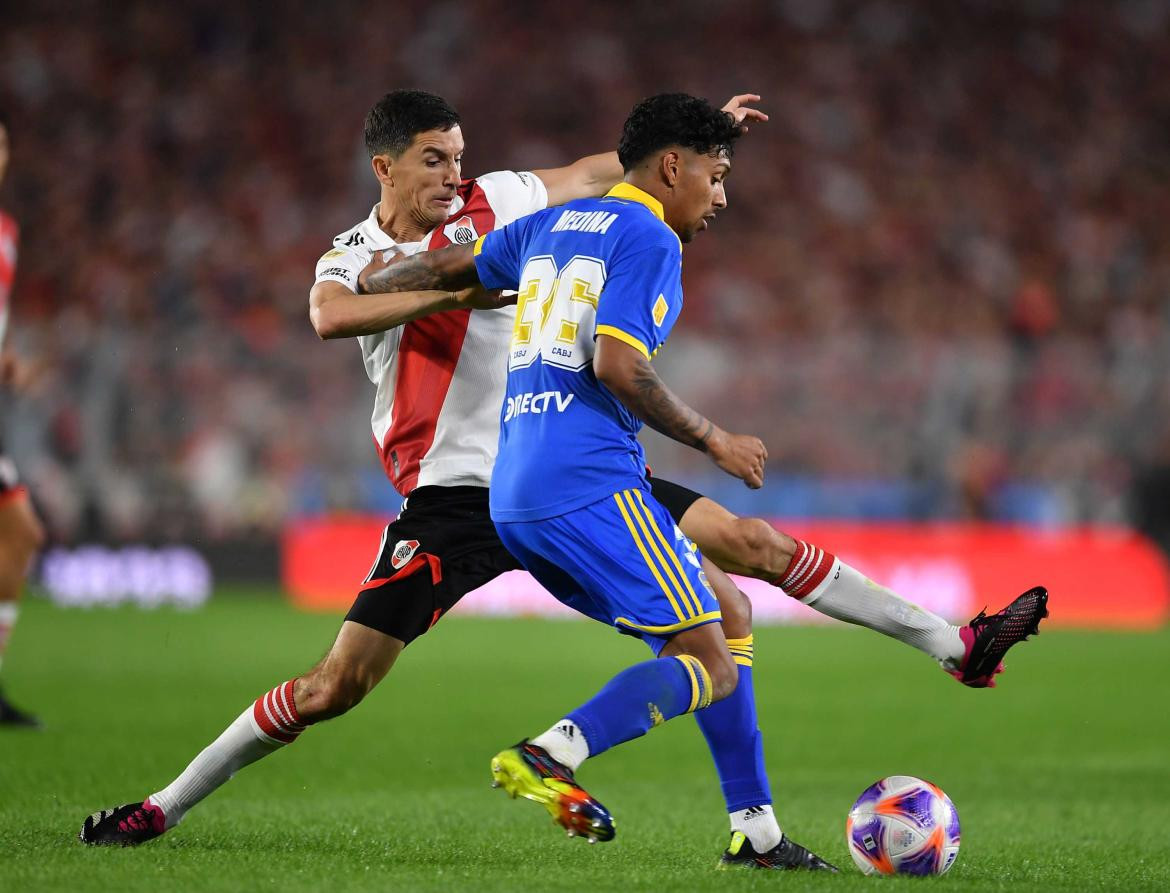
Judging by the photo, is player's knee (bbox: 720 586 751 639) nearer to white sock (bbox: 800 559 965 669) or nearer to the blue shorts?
white sock (bbox: 800 559 965 669)

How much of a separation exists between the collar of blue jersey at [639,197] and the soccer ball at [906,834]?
1.83 meters

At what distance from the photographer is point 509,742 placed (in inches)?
335

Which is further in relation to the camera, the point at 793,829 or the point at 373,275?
the point at 793,829

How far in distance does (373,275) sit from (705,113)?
45.9 inches

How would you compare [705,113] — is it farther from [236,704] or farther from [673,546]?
[236,704]

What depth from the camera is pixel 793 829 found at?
5781mm

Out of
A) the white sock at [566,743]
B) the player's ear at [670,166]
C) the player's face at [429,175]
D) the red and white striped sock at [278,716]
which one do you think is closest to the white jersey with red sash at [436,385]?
the player's face at [429,175]

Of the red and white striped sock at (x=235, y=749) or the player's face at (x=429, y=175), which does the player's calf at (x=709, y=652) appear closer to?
the red and white striped sock at (x=235, y=749)

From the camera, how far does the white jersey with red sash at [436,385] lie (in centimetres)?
509

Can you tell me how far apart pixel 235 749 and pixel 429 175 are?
1976 millimetres

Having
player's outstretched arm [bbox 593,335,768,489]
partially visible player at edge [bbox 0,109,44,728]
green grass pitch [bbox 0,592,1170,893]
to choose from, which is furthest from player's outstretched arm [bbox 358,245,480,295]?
partially visible player at edge [bbox 0,109,44,728]

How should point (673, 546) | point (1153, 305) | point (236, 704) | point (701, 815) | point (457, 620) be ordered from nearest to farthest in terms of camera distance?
point (673, 546) < point (701, 815) < point (236, 704) < point (457, 620) < point (1153, 305)

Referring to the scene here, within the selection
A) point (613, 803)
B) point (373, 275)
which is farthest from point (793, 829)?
point (373, 275)

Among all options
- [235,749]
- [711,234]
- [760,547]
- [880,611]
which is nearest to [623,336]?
[760,547]
